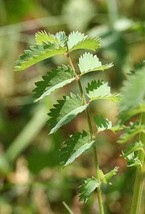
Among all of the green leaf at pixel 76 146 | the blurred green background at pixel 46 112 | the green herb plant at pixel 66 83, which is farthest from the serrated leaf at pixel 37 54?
the blurred green background at pixel 46 112

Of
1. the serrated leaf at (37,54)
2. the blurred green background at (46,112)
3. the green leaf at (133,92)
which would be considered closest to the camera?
the green leaf at (133,92)

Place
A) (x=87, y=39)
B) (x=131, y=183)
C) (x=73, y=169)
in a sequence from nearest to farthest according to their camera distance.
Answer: (x=87, y=39), (x=131, y=183), (x=73, y=169)

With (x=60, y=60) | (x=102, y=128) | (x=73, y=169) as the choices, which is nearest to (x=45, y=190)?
(x=73, y=169)

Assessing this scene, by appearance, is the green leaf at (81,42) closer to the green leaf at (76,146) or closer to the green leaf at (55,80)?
the green leaf at (55,80)

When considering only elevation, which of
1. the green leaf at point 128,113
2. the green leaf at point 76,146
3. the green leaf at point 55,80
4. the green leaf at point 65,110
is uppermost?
the green leaf at point 55,80

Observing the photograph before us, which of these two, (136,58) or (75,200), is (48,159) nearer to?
(75,200)

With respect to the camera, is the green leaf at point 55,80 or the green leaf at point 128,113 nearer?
the green leaf at point 128,113
